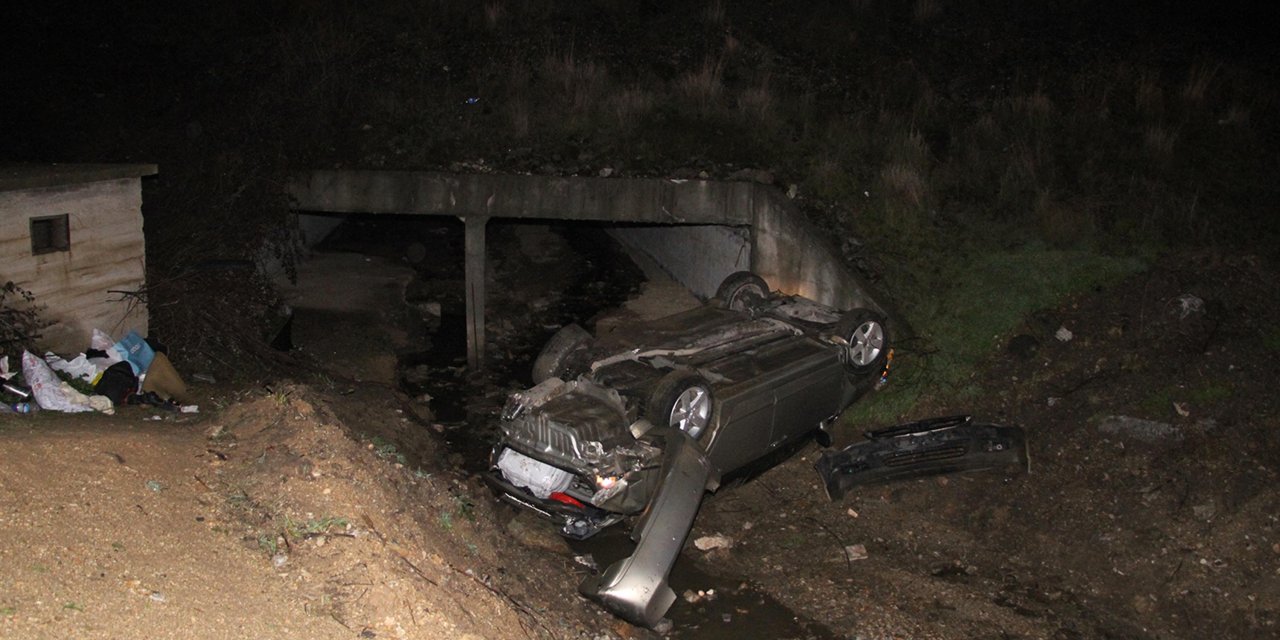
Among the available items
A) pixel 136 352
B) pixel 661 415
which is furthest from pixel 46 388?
pixel 661 415

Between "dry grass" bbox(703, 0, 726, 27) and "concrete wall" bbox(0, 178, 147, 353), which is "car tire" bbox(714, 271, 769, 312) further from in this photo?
"dry grass" bbox(703, 0, 726, 27)

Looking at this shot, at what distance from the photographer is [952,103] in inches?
582

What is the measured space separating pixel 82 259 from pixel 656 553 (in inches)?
262

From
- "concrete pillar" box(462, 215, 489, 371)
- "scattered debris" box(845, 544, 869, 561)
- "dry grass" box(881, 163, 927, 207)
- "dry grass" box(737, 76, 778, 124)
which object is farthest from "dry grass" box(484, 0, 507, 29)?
"scattered debris" box(845, 544, 869, 561)

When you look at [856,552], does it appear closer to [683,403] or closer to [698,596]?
[698,596]

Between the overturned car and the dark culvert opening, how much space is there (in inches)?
34.5

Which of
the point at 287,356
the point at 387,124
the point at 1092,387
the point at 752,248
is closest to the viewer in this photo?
the point at 1092,387

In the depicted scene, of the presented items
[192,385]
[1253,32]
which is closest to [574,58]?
[192,385]

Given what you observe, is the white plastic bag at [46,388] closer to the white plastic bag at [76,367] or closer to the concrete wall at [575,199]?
the white plastic bag at [76,367]

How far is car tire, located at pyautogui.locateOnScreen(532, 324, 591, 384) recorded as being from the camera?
339 inches

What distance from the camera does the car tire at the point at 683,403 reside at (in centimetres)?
765

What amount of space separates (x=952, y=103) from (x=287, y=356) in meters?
10.5

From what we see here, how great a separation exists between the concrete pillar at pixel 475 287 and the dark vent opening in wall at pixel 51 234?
489cm

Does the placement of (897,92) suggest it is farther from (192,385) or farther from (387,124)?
(192,385)
